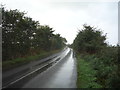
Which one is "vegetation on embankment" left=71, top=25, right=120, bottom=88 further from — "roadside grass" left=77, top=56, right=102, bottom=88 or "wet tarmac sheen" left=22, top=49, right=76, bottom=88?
"wet tarmac sheen" left=22, top=49, right=76, bottom=88

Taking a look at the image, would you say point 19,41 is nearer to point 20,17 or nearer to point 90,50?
point 20,17

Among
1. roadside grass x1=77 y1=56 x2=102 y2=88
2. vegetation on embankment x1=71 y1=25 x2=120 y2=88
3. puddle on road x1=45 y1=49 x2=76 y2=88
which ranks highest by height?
vegetation on embankment x1=71 y1=25 x2=120 y2=88

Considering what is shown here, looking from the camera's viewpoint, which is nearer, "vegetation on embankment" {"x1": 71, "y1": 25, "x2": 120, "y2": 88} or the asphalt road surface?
the asphalt road surface

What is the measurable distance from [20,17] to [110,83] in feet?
65.0

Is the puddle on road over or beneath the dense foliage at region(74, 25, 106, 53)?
beneath

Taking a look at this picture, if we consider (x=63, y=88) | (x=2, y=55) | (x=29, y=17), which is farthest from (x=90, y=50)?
(x=63, y=88)

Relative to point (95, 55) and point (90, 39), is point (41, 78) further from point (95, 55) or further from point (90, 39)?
point (90, 39)

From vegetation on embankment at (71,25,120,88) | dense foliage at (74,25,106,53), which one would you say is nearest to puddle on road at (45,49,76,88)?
vegetation on embankment at (71,25,120,88)

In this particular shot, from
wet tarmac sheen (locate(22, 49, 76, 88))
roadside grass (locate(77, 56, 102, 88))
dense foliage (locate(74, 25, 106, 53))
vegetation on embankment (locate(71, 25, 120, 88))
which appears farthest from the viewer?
dense foliage (locate(74, 25, 106, 53))

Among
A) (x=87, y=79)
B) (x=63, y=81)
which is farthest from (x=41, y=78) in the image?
(x=87, y=79)

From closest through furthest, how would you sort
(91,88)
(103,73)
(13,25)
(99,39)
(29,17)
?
(91,88), (103,73), (13,25), (99,39), (29,17)

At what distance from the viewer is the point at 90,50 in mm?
32969

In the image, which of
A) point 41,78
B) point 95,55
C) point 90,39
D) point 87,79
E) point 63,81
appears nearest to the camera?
point 87,79

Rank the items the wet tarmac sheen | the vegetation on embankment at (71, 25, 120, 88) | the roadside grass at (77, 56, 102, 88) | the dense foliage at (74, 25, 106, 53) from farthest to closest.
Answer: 1. the dense foliage at (74, 25, 106, 53)
2. the vegetation on embankment at (71, 25, 120, 88)
3. the wet tarmac sheen
4. the roadside grass at (77, 56, 102, 88)
